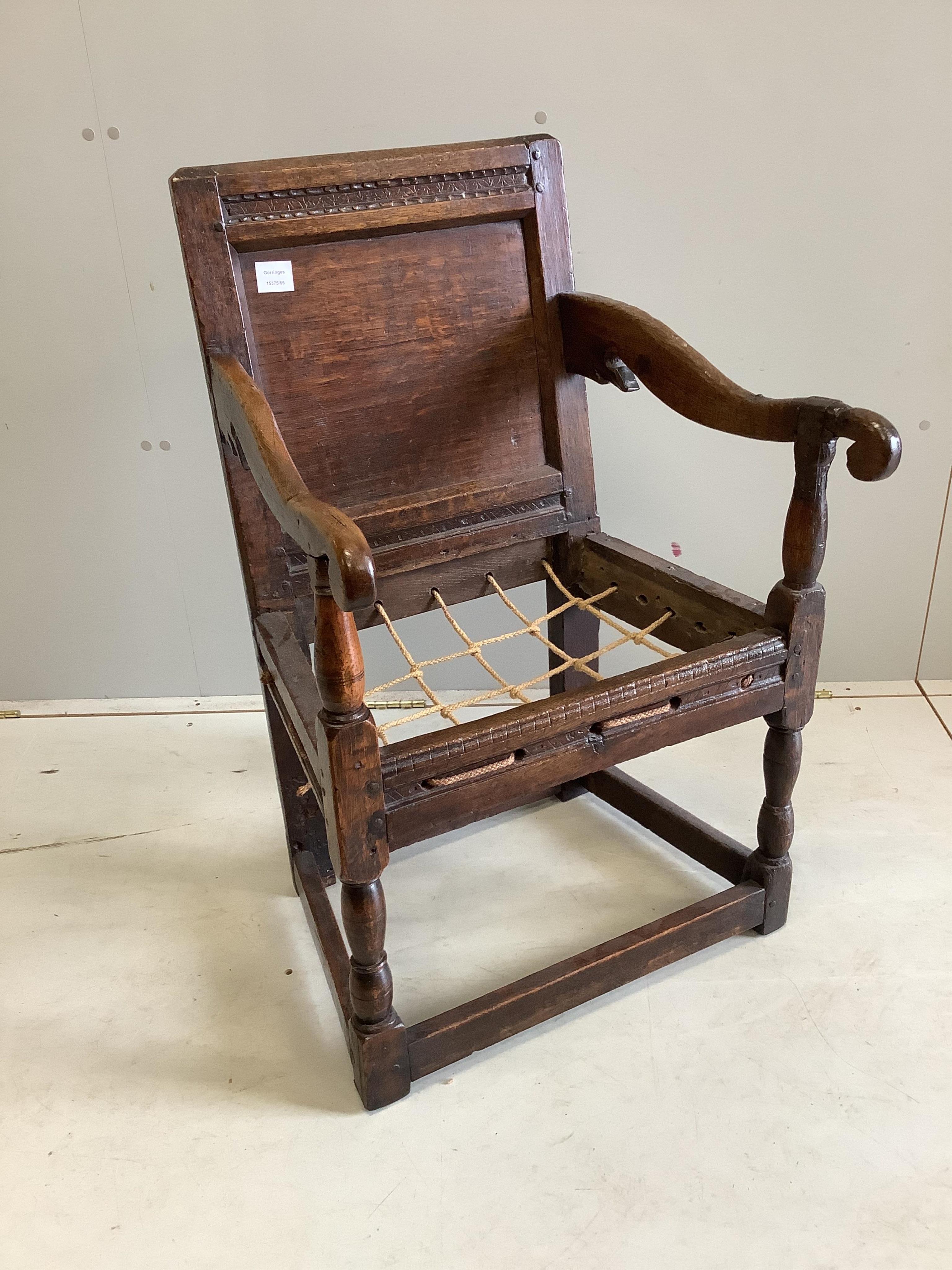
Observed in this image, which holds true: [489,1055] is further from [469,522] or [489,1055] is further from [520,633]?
[469,522]

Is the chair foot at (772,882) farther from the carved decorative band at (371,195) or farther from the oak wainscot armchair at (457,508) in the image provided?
the carved decorative band at (371,195)

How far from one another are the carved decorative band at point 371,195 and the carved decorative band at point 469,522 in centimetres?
43

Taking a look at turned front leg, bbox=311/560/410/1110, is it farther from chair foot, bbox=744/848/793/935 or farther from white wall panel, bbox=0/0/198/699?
white wall panel, bbox=0/0/198/699

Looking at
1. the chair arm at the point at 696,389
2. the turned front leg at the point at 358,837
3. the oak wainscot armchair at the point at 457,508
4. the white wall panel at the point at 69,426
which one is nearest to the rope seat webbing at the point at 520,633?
the oak wainscot armchair at the point at 457,508

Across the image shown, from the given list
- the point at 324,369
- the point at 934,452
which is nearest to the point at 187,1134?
the point at 324,369

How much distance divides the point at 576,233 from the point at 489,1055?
1.39 metres

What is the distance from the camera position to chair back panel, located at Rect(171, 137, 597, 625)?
4.32ft

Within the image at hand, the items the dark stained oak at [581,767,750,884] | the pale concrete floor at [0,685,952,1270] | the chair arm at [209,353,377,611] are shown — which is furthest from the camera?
the dark stained oak at [581,767,750,884]

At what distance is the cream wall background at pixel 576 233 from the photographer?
1712 millimetres

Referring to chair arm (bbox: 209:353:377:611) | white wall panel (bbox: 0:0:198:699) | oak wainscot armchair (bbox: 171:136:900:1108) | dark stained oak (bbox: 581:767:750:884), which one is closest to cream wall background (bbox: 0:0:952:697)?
white wall panel (bbox: 0:0:198:699)

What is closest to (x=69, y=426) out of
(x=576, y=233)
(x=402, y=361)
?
(x=402, y=361)

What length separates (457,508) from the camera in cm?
149

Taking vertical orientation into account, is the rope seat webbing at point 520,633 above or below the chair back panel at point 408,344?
below

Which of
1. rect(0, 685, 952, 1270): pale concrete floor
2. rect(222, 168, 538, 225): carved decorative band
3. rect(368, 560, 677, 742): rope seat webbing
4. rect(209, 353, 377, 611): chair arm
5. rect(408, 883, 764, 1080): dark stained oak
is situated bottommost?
rect(0, 685, 952, 1270): pale concrete floor
